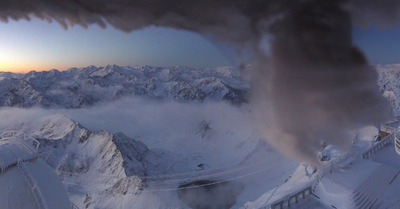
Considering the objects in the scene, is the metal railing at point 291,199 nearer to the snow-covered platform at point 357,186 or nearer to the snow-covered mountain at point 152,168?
the snow-covered platform at point 357,186

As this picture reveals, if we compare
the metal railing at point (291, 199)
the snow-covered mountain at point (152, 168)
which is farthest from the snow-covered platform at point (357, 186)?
the snow-covered mountain at point (152, 168)

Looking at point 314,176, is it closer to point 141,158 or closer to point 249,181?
point 249,181

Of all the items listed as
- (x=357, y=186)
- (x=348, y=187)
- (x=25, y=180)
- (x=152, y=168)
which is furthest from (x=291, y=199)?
(x=152, y=168)

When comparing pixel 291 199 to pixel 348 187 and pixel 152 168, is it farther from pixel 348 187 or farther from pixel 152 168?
pixel 152 168

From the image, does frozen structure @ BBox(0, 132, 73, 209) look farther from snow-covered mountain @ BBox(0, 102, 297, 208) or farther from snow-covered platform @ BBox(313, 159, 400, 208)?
snow-covered mountain @ BBox(0, 102, 297, 208)

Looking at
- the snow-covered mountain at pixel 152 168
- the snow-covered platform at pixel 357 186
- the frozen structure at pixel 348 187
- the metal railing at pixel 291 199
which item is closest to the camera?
the snow-covered platform at pixel 357 186

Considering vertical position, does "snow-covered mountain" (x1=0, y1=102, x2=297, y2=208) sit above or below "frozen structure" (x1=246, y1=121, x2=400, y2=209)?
below

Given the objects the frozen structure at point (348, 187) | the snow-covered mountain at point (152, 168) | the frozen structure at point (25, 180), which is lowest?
the snow-covered mountain at point (152, 168)

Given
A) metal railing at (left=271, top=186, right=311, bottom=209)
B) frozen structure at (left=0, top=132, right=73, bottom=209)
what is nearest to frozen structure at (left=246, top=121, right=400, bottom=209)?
metal railing at (left=271, top=186, right=311, bottom=209)
